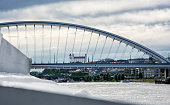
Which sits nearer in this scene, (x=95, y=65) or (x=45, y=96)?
(x=45, y=96)

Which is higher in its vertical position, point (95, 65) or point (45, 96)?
point (45, 96)

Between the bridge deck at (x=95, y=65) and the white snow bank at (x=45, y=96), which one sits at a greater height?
the white snow bank at (x=45, y=96)

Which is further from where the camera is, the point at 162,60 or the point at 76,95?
the point at 162,60

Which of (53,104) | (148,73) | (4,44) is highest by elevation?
(4,44)

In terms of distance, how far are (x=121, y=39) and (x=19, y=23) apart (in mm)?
23134

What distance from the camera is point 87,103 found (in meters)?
1.47

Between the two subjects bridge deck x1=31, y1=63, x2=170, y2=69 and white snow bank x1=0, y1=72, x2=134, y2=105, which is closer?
white snow bank x1=0, y1=72, x2=134, y2=105

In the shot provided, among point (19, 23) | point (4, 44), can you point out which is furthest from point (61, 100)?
point (19, 23)

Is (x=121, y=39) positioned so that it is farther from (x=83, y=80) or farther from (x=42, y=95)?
(x=42, y=95)

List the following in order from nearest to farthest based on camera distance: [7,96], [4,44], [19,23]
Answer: [7,96] < [4,44] < [19,23]

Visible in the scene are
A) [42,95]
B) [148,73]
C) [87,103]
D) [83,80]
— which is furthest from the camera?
[148,73]

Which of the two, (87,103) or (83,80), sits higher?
(87,103)

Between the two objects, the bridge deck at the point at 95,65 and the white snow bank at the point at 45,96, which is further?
the bridge deck at the point at 95,65

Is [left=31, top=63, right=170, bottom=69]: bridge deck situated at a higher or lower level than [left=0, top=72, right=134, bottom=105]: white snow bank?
lower
